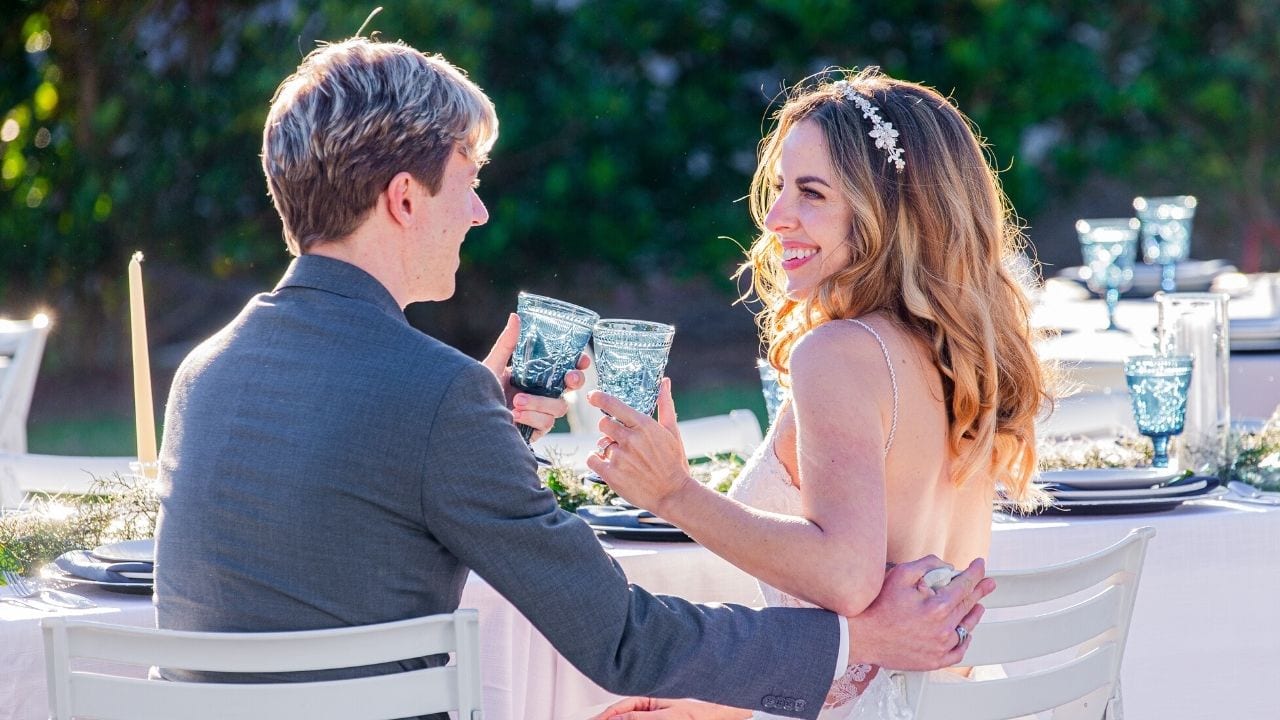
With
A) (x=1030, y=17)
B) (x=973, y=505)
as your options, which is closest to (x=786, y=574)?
(x=973, y=505)

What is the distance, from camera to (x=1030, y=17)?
34.1ft

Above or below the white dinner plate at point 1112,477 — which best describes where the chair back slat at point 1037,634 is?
above

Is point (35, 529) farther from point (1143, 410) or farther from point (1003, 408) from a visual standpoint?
point (1143, 410)

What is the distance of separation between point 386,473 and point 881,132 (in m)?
0.91

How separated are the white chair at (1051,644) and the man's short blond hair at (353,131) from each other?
85 cm

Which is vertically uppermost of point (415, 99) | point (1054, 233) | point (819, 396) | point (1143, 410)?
point (415, 99)

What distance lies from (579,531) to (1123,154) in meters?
10.2

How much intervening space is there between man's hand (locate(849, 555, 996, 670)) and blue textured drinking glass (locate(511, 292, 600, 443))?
512 millimetres

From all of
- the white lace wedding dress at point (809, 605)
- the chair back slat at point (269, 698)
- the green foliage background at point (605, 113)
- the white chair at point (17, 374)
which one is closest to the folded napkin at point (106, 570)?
the chair back slat at point (269, 698)

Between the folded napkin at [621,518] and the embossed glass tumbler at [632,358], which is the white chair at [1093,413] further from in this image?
the embossed glass tumbler at [632,358]

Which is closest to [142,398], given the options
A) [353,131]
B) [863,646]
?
[353,131]

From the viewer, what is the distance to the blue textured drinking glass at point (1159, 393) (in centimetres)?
271

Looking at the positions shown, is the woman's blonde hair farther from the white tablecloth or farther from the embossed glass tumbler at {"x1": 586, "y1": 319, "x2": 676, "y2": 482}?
the white tablecloth

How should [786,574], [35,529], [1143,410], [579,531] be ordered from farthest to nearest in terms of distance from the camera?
[1143,410] → [35,529] → [786,574] → [579,531]
